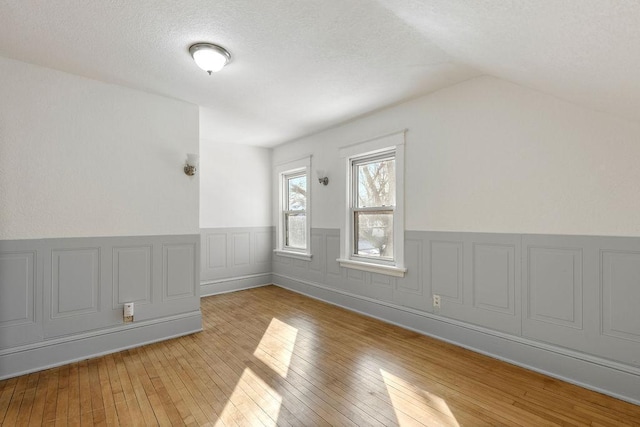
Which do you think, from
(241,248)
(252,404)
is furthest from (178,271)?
(241,248)

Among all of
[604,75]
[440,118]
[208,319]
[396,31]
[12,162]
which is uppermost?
[396,31]

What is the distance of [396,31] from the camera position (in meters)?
2.20

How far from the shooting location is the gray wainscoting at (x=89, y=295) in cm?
261

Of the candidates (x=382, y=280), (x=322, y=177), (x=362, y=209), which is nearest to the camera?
(x=382, y=280)

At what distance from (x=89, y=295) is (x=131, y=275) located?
38cm

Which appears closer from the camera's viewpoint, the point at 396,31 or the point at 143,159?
the point at 396,31

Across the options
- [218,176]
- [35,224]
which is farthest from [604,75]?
[218,176]

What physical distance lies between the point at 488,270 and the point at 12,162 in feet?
14.3

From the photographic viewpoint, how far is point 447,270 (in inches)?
126

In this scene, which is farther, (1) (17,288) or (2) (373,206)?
(2) (373,206)

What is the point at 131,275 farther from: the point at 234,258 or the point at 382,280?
the point at 382,280

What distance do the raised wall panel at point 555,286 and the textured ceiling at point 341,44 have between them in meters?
1.12

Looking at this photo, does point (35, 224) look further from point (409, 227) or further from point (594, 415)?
point (594, 415)

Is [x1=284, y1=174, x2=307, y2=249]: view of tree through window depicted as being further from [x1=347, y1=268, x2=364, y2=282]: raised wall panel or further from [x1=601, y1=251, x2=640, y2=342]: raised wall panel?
[x1=601, y1=251, x2=640, y2=342]: raised wall panel
